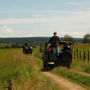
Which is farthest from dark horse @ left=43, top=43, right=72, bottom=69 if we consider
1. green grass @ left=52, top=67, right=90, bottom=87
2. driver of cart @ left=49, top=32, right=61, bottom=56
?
green grass @ left=52, top=67, right=90, bottom=87

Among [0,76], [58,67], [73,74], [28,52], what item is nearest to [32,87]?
[0,76]

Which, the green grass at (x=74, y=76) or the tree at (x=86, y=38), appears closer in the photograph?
the green grass at (x=74, y=76)

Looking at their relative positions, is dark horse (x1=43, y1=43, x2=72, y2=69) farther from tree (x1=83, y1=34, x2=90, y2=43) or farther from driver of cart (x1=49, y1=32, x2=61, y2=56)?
tree (x1=83, y1=34, x2=90, y2=43)

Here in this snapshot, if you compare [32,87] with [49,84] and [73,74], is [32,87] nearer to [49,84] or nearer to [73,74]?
[49,84]

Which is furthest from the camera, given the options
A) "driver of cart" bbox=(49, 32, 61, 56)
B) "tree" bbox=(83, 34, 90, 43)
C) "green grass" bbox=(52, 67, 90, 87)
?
"tree" bbox=(83, 34, 90, 43)

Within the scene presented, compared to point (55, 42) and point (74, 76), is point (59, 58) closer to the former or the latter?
point (55, 42)

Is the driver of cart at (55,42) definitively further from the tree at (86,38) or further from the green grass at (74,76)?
the tree at (86,38)

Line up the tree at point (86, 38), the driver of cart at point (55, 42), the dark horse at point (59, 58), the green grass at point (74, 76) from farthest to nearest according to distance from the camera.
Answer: the tree at point (86, 38) → the dark horse at point (59, 58) → the driver of cart at point (55, 42) → the green grass at point (74, 76)

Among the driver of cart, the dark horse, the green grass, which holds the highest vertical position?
the driver of cart

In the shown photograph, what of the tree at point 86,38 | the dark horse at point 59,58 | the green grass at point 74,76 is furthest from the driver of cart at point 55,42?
the tree at point 86,38

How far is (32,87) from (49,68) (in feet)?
26.1

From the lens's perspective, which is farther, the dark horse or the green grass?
the dark horse

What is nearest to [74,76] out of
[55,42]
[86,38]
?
[55,42]

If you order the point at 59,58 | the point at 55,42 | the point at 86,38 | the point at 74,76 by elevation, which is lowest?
the point at 86,38
